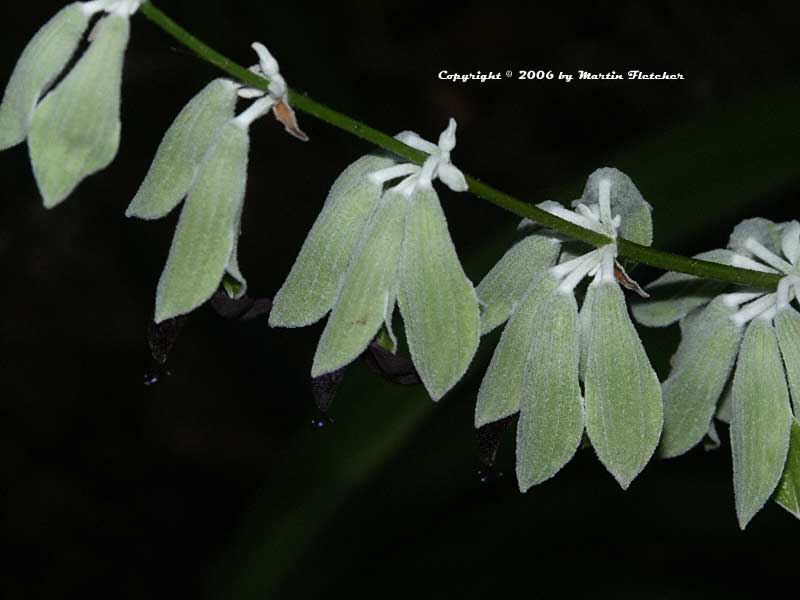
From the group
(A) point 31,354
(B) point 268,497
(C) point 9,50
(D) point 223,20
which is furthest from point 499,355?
(A) point 31,354

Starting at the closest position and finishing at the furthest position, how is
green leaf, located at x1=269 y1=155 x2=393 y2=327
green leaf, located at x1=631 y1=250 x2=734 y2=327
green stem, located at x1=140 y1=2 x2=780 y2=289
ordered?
green stem, located at x1=140 y1=2 x2=780 y2=289 → green leaf, located at x1=269 y1=155 x2=393 y2=327 → green leaf, located at x1=631 y1=250 x2=734 y2=327

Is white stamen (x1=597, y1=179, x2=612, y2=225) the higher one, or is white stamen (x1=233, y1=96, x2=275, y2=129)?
white stamen (x1=233, y1=96, x2=275, y2=129)

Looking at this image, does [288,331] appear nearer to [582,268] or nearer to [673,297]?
[673,297]

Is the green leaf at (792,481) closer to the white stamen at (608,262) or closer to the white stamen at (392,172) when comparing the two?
the white stamen at (608,262)

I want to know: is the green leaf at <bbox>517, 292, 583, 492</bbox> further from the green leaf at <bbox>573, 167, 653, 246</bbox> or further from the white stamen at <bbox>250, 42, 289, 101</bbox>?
the white stamen at <bbox>250, 42, 289, 101</bbox>

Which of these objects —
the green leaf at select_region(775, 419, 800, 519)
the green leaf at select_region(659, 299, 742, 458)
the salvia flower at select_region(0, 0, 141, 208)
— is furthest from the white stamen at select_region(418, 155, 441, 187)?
the green leaf at select_region(775, 419, 800, 519)

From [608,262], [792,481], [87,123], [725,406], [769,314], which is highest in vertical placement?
[87,123]

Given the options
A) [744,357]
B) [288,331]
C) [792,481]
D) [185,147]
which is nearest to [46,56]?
[185,147]

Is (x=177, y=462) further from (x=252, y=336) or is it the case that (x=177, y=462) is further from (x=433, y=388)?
(x=433, y=388)
